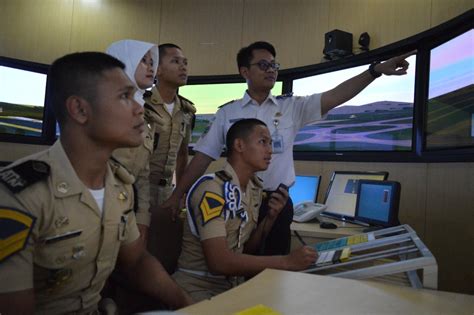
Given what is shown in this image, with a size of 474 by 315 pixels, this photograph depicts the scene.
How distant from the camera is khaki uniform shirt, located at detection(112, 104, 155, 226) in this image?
163 cm

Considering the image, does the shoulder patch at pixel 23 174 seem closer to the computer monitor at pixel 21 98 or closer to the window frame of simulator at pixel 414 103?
the window frame of simulator at pixel 414 103

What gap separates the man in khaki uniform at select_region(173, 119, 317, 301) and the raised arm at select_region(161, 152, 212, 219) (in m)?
0.23

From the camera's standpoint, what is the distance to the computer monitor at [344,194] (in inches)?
90.6

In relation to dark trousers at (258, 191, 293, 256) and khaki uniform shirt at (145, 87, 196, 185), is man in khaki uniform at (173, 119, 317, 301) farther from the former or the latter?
khaki uniform shirt at (145, 87, 196, 185)

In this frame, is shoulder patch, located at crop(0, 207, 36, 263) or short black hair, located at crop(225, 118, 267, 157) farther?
short black hair, located at crop(225, 118, 267, 157)

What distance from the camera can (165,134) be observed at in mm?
1955

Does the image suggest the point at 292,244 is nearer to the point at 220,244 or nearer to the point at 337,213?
the point at 337,213

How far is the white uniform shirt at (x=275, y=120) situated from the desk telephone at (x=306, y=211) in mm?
359

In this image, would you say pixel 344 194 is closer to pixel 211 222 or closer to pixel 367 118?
pixel 367 118

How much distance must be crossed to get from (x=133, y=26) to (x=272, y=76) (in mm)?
3013

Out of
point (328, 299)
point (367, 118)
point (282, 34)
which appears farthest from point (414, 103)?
point (328, 299)

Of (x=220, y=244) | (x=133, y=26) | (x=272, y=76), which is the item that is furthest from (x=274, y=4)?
(x=220, y=244)

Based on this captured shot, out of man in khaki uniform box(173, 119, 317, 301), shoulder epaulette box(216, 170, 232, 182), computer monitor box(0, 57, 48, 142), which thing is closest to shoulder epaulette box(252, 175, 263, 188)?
man in khaki uniform box(173, 119, 317, 301)

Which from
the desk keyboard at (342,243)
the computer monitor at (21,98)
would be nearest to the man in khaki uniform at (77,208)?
the desk keyboard at (342,243)
